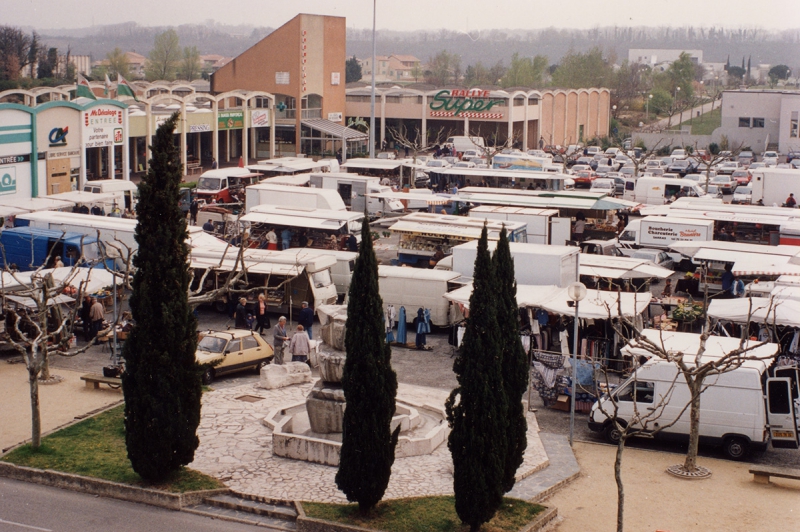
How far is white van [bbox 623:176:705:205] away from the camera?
40.4 m

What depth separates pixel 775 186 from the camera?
3797 centimetres

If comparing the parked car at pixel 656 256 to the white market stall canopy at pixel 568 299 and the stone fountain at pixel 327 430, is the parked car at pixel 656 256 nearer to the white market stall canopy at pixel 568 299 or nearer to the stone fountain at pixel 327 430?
the white market stall canopy at pixel 568 299

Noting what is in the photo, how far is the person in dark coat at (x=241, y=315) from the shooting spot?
21.4 m

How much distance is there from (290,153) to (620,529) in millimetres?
47857

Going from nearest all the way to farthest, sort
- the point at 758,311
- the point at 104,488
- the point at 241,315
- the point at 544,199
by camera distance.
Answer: the point at 104,488 < the point at 758,311 < the point at 241,315 < the point at 544,199

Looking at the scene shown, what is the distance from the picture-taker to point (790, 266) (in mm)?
23391

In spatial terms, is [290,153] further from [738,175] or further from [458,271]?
[458,271]

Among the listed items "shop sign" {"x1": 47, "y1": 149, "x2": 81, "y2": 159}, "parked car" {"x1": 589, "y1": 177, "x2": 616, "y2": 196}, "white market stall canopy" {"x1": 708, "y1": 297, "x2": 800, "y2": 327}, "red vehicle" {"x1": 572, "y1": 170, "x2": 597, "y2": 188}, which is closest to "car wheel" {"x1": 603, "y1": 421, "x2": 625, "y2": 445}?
"white market stall canopy" {"x1": 708, "y1": 297, "x2": 800, "y2": 327}

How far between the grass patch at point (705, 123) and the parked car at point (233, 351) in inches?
2943

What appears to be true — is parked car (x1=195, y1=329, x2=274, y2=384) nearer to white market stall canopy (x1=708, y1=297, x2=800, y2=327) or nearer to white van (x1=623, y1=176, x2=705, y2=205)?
white market stall canopy (x1=708, y1=297, x2=800, y2=327)

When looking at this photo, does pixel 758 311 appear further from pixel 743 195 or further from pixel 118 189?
pixel 743 195

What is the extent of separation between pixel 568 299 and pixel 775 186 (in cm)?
2125

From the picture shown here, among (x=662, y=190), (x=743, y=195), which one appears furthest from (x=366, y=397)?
(x=743, y=195)

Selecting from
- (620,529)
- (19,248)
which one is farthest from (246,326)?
(620,529)
